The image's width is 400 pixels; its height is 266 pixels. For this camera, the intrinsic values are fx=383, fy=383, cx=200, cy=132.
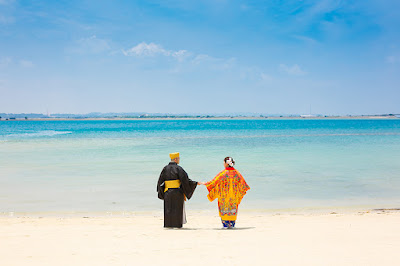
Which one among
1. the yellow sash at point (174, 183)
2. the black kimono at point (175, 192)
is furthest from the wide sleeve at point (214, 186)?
the yellow sash at point (174, 183)

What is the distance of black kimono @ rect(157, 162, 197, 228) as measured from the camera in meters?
7.23

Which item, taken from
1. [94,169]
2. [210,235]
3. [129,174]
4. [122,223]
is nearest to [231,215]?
[210,235]

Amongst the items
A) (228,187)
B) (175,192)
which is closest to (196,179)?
(175,192)

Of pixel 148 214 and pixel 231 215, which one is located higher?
pixel 231 215

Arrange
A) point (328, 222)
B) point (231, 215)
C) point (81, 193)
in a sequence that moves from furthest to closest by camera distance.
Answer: point (81, 193), point (328, 222), point (231, 215)

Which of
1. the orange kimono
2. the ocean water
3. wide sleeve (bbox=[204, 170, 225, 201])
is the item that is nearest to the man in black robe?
wide sleeve (bbox=[204, 170, 225, 201])

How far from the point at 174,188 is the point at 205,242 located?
1461mm

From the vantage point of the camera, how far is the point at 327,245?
5.93 m

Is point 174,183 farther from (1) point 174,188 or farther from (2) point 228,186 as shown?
(2) point 228,186

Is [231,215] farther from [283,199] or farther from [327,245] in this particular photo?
[283,199]

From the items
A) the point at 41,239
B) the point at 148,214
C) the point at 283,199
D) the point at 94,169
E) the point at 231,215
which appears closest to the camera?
the point at 41,239

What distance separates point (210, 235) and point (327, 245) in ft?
6.46

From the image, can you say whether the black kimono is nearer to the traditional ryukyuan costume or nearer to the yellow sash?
the yellow sash

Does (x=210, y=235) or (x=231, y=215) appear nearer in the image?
(x=210, y=235)
